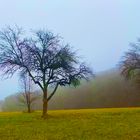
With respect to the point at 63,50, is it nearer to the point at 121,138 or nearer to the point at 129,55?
the point at 129,55

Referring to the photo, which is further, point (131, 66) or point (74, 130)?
point (131, 66)

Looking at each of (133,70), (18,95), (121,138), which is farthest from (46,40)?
(18,95)

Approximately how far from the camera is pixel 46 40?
66.2 meters

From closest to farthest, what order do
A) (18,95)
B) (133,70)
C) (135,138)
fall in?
1. (135,138)
2. (133,70)
3. (18,95)

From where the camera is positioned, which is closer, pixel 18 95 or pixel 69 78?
pixel 69 78

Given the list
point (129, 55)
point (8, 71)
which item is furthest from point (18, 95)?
point (8, 71)

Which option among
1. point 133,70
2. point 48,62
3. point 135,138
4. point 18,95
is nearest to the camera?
point 135,138

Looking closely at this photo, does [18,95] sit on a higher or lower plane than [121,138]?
higher

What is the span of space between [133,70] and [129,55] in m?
3.10

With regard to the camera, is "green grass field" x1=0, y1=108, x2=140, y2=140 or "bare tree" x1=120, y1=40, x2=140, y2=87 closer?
"green grass field" x1=0, y1=108, x2=140, y2=140

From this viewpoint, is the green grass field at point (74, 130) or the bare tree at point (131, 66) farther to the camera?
the bare tree at point (131, 66)

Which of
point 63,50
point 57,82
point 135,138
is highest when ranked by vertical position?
point 63,50

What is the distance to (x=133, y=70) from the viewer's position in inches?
3164

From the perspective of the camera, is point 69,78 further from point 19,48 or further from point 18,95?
point 18,95
